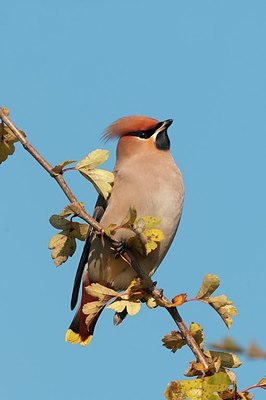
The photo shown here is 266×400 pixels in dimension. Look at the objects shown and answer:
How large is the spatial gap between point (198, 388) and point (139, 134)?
2.71 metres

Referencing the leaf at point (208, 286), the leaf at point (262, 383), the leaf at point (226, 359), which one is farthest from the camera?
the leaf at point (208, 286)

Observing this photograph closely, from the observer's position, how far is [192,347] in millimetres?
2549

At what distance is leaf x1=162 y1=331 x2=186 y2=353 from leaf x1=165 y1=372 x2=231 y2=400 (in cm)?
40

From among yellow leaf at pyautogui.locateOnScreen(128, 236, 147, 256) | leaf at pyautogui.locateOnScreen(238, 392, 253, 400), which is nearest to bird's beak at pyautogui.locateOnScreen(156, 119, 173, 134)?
yellow leaf at pyautogui.locateOnScreen(128, 236, 147, 256)

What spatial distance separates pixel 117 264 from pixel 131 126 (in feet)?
3.34

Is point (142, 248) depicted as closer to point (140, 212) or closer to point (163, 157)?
point (140, 212)

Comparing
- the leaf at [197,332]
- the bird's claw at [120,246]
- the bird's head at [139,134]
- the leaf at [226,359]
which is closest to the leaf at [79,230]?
the bird's claw at [120,246]

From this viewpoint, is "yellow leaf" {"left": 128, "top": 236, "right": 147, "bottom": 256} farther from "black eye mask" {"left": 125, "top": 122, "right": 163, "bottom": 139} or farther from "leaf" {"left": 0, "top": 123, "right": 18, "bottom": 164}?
"black eye mask" {"left": 125, "top": 122, "right": 163, "bottom": 139}

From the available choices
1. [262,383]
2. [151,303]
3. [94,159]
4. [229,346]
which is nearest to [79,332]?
[151,303]

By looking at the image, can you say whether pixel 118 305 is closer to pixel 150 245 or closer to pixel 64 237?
pixel 150 245

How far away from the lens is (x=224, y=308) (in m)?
2.76

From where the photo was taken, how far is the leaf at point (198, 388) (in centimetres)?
219

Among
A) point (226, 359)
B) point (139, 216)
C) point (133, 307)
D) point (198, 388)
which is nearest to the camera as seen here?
point (198, 388)

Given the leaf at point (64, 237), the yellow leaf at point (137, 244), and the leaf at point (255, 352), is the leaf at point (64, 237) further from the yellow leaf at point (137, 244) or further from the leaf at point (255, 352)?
the leaf at point (255, 352)
